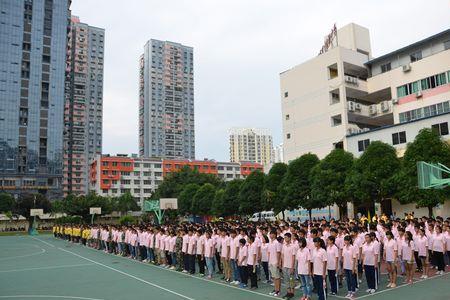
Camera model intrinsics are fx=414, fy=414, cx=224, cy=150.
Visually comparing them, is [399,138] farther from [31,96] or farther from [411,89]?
[31,96]

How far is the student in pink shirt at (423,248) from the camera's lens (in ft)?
40.1

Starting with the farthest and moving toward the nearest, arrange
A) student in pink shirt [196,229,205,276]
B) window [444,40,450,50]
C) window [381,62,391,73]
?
window [381,62,391,73]
window [444,40,450,50]
student in pink shirt [196,229,205,276]

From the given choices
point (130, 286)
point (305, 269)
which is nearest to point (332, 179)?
point (130, 286)

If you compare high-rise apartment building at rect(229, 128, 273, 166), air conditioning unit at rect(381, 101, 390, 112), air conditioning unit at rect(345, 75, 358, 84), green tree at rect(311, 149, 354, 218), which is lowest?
green tree at rect(311, 149, 354, 218)

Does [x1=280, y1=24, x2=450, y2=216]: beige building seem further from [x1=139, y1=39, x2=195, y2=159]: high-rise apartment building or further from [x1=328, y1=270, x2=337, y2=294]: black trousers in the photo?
[x1=139, y1=39, x2=195, y2=159]: high-rise apartment building

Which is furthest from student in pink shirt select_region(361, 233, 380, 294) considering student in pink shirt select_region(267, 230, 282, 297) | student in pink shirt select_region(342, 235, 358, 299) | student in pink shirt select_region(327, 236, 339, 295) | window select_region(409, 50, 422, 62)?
window select_region(409, 50, 422, 62)

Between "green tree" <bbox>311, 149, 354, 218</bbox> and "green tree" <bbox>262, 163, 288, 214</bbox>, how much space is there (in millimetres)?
4964

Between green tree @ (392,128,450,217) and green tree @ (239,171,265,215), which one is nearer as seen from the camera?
green tree @ (392,128,450,217)

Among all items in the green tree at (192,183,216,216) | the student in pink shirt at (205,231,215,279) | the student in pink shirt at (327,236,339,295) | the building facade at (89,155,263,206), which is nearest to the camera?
the student in pink shirt at (327,236,339,295)

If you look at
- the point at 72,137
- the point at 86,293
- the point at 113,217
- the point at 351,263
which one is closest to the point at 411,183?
the point at 351,263

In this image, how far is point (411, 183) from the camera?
24.4 metres

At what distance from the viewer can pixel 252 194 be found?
3869cm

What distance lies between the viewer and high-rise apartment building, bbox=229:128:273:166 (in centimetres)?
15275

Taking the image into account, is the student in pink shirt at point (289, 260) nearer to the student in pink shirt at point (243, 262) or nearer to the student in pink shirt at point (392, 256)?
the student in pink shirt at point (243, 262)
